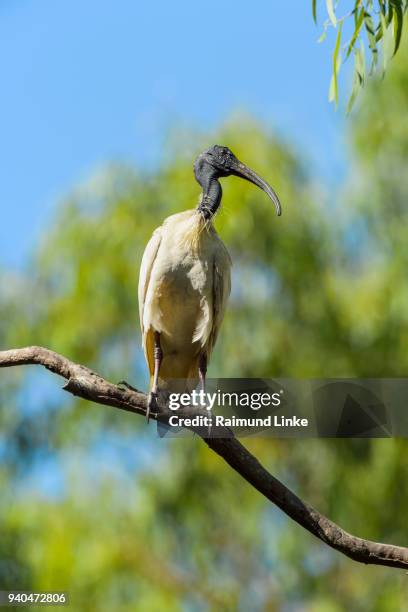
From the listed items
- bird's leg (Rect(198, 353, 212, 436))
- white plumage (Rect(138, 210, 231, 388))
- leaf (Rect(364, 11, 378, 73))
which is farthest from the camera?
bird's leg (Rect(198, 353, 212, 436))

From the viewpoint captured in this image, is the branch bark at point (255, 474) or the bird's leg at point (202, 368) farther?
the bird's leg at point (202, 368)

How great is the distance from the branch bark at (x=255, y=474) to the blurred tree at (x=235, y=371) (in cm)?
466

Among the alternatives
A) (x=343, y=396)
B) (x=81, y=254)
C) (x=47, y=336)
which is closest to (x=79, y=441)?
(x=47, y=336)

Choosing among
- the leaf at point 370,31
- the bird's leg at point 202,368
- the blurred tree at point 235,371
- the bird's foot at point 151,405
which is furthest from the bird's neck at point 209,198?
the blurred tree at point 235,371

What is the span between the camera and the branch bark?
121 inches

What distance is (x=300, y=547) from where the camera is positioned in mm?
8031

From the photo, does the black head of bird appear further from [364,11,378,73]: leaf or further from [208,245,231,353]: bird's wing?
[364,11,378,73]: leaf

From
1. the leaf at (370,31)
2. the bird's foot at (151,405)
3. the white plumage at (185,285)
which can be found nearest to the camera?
the bird's foot at (151,405)

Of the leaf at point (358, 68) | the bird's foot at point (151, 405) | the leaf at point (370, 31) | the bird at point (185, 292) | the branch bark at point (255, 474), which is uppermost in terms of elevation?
the leaf at point (370, 31)

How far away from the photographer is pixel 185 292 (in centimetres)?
432

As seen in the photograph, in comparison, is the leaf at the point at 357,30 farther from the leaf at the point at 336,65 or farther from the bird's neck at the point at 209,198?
the bird's neck at the point at 209,198

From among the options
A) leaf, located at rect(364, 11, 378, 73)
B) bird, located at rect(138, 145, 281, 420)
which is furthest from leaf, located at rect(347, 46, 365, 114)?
bird, located at rect(138, 145, 281, 420)

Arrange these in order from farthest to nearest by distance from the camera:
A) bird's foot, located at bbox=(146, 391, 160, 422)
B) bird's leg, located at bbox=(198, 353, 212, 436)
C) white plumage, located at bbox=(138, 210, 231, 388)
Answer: bird's leg, located at bbox=(198, 353, 212, 436) → white plumage, located at bbox=(138, 210, 231, 388) → bird's foot, located at bbox=(146, 391, 160, 422)

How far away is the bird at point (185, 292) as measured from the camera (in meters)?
4.33
